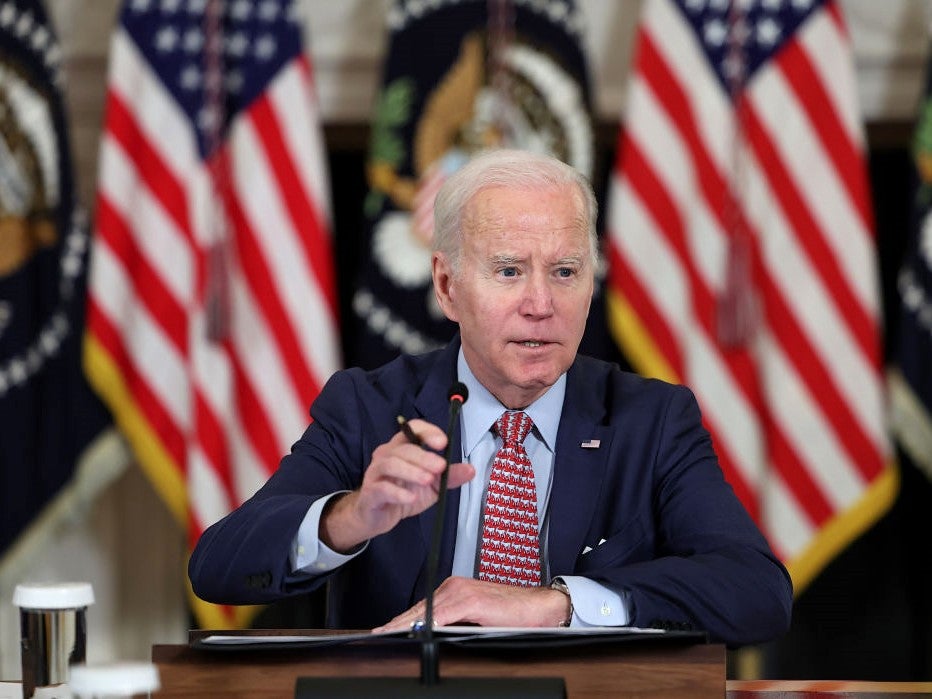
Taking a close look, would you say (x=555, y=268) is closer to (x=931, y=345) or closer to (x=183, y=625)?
(x=931, y=345)

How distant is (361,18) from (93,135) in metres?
0.91

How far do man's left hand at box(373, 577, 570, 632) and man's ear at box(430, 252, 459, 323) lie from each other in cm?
59

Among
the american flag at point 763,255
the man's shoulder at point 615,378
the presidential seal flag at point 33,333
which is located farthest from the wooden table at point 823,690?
the presidential seal flag at point 33,333

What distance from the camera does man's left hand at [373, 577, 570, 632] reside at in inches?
71.0

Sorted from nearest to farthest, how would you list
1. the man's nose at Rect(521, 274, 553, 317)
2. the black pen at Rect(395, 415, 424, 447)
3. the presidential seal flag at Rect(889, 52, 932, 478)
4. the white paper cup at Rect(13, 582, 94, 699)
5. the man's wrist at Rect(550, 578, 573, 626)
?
the white paper cup at Rect(13, 582, 94, 699) → the black pen at Rect(395, 415, 424, 447) → the man's wrist at Rect(550, 578, 573, 626) → the man's nose at Rect(521, 274, 553, 317) → the presidential seal flag at Rect(889, 52, 932, 478)

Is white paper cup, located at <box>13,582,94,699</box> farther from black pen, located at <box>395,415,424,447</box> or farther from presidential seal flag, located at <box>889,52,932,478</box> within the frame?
presidential seal flag, located at <box>889,52,932,478</box>

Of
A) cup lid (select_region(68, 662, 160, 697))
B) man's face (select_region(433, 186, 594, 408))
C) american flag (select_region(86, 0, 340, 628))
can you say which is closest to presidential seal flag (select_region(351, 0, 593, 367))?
american flag (select_region(86, 0, 340, 628))

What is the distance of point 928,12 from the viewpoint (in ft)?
12.9

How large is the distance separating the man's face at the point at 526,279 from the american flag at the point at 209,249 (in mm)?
1649

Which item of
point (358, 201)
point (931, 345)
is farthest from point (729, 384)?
point (358, 201)

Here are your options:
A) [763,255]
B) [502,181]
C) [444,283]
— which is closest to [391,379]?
[444,283]

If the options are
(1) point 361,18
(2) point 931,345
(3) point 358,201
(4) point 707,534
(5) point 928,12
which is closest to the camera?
(4) point 707,534

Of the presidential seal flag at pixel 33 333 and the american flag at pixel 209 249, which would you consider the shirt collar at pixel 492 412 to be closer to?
the american flag at pixel 209 249

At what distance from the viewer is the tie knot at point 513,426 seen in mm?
2301
